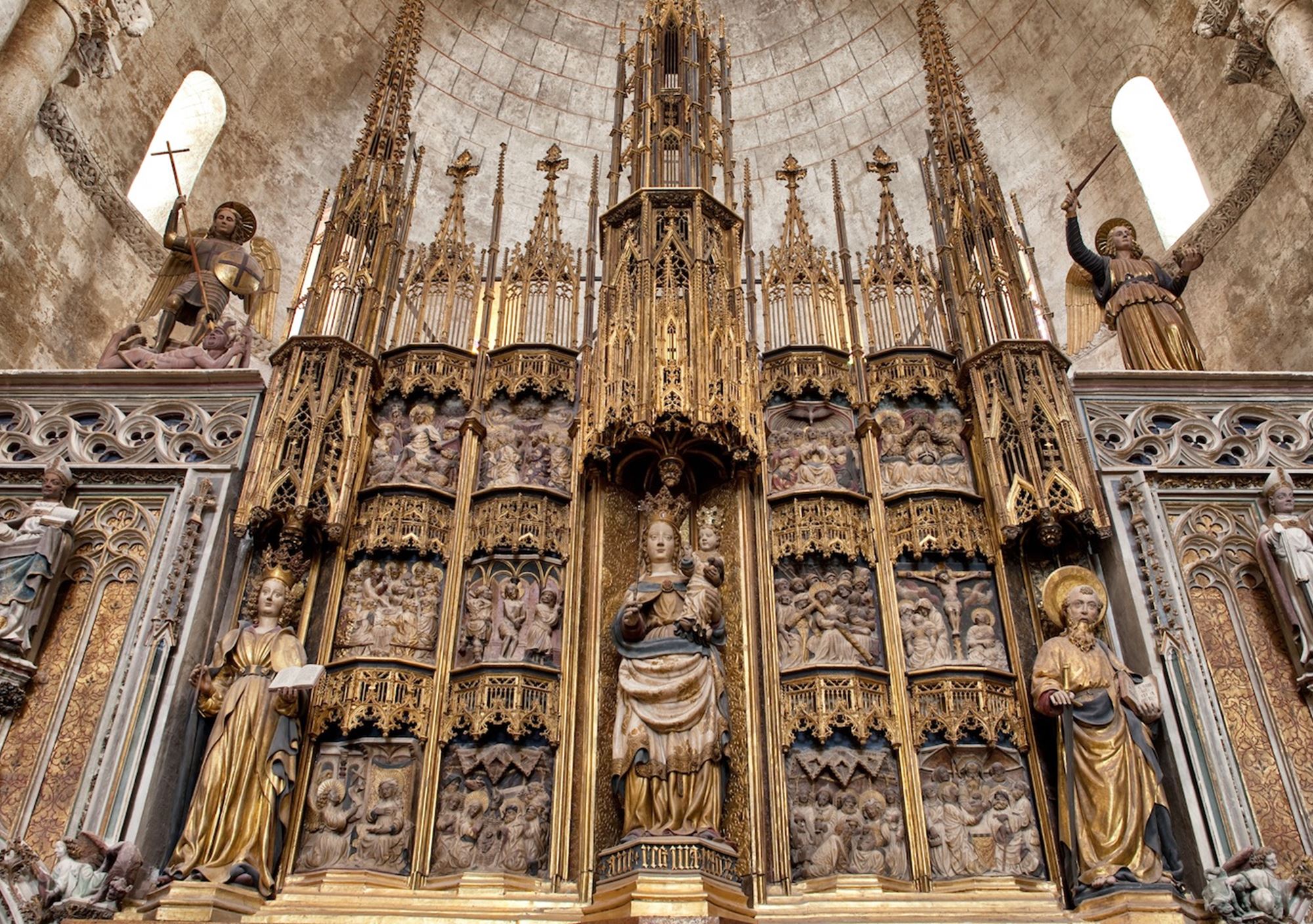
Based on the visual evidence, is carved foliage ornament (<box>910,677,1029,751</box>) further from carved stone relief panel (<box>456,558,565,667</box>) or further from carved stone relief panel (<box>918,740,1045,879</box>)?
carved stone relief panel (<box>456,558,565,667</box>)

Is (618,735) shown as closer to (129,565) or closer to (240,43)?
(129,565)

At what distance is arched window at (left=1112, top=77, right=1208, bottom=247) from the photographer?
521 inches

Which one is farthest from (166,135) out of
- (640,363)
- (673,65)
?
(640,363)

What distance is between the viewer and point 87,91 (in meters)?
12.1

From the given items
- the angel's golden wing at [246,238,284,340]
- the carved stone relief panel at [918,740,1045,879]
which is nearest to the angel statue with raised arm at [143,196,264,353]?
the angel's golden wing at [246,238,284,340]

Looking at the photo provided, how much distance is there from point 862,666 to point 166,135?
1070 centimetres

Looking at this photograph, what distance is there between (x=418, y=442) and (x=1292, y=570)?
6323 mm

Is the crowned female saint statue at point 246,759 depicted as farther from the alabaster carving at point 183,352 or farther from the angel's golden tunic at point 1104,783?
the angel's golden tunic at point 1104,783

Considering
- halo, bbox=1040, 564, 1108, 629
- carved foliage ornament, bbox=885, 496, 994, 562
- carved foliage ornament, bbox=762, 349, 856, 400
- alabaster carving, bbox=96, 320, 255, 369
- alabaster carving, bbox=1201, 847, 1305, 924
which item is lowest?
alabaster carving, bbox=1201, 847, 1305, 924

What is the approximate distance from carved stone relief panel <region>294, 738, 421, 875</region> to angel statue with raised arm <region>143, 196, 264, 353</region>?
15.3ft

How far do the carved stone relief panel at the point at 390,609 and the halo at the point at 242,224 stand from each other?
15.8ft

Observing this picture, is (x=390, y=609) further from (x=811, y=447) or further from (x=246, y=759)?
(x=811, y=447)

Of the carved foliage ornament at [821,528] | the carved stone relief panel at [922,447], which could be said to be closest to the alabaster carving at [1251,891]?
the carved foliage ornament at [821,528]

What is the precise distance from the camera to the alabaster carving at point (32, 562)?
24.5ft
